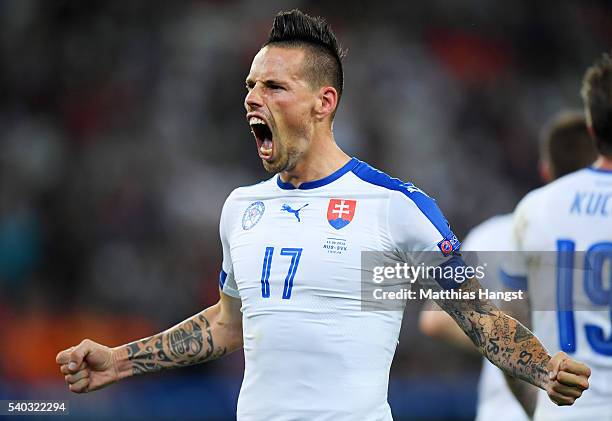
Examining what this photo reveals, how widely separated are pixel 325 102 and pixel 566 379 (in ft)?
4.69

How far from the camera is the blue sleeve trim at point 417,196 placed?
3.75 meters

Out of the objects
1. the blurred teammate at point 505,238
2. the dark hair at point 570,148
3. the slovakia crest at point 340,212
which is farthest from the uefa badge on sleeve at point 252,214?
the dark hair at point 570,148

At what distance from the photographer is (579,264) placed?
461 centimetres

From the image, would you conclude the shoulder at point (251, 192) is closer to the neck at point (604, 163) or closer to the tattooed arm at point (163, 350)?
the tattooed arm at point (163, 350)

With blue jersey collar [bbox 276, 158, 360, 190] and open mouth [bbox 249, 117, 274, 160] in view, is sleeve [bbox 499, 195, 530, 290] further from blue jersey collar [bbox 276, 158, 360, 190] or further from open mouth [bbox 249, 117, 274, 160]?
open mouth [bbox 249, 117, 274, 160]

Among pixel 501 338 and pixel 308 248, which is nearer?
pixel 501 338

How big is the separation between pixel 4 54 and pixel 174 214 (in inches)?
125

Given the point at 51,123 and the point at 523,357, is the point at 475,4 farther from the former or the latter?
the point at 523,357

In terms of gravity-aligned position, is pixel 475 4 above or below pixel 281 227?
above

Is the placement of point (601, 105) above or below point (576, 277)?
above

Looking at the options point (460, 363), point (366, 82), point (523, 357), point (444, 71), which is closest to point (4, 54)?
point (366, 82)

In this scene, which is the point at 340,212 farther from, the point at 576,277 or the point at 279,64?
the point at 576,277

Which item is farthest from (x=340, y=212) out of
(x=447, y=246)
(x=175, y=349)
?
(x=175, y=349)

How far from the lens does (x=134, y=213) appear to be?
11.3m
